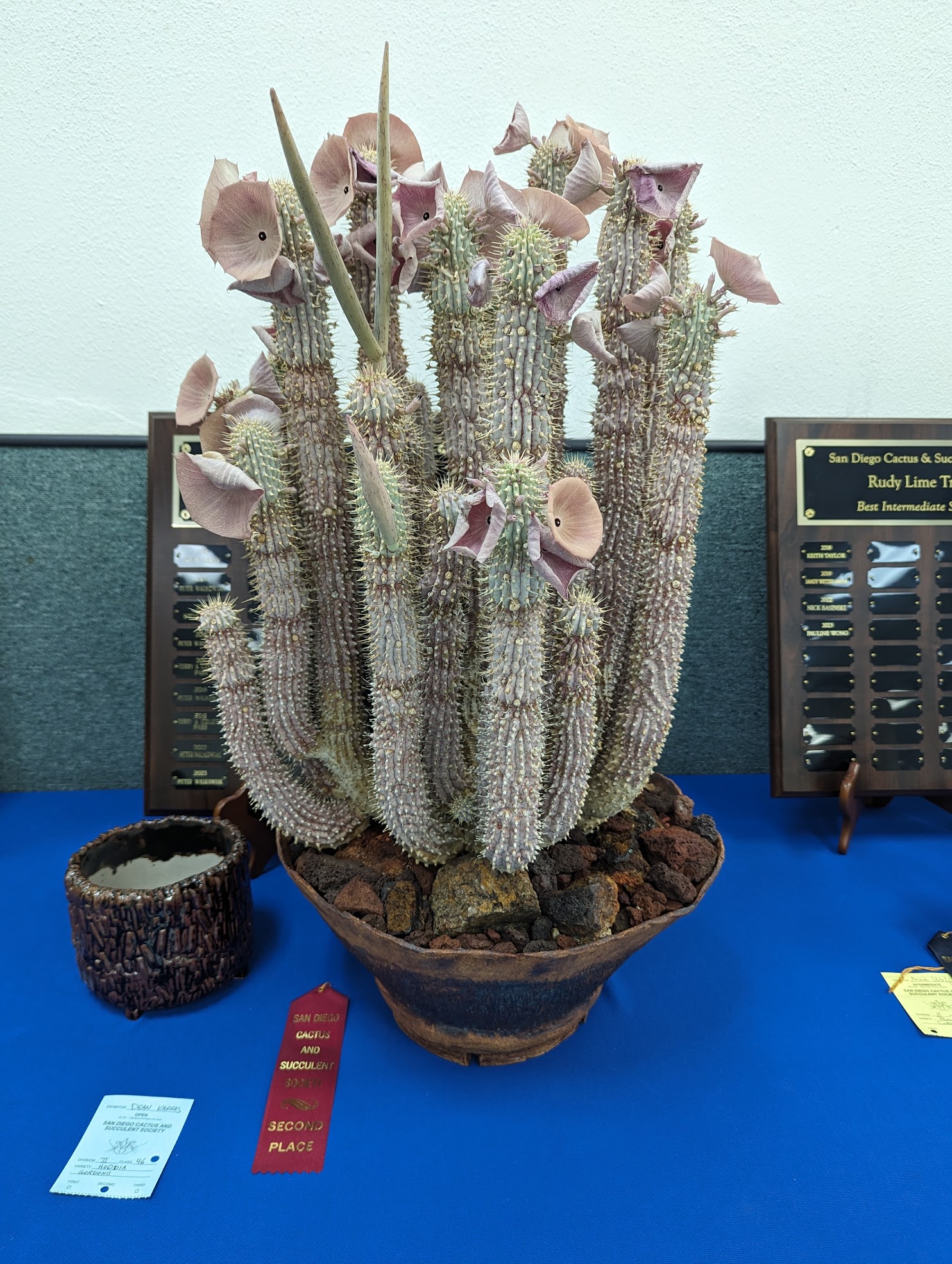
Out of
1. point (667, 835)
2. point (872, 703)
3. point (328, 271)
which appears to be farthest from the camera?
point (872, 703)

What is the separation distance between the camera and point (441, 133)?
3.05 ft

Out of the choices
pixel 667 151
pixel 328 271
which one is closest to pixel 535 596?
pixel 328 271

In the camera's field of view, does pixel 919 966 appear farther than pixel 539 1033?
Yes

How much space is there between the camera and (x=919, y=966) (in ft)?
2.34

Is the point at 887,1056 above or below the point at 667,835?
below

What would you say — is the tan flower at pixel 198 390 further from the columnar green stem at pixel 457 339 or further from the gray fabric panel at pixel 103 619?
the gray fabric panel at pixel 103 619

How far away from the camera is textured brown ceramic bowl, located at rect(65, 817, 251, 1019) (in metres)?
0.61

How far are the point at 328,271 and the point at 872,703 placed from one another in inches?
32.9

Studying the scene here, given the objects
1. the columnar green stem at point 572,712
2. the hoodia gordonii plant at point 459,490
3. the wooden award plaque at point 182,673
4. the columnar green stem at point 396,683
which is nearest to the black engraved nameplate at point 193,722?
the wooden award plaque at point 182,673

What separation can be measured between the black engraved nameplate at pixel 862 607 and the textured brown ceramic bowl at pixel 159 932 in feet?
2.10

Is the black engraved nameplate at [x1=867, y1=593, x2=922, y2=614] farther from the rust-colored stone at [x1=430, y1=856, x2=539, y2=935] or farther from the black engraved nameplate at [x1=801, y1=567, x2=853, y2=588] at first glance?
the rust-colored stone at [x1=430, y1=856, x2=539, y2=935]

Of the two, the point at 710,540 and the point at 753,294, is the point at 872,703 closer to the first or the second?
the point at 710,540

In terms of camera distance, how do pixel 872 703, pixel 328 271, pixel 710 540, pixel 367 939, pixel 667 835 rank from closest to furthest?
1. pixel 328 271
2. pixel 367 939
3. pixel 667 835
4. pixel 872 703
5. pixel 710 540

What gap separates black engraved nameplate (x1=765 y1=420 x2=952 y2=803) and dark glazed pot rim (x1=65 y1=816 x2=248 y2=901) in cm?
64
